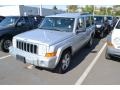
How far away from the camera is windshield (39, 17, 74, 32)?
6.63m

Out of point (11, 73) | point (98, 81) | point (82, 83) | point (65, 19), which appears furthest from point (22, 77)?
point (65, 19)

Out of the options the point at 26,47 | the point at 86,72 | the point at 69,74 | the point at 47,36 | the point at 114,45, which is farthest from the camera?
the point at 114,45

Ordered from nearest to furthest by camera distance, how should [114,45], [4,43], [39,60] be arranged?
[39,60] < [114,45] < [4,43]

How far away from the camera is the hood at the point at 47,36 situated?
5465 millimetres

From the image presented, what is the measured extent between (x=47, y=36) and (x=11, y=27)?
3306 mm

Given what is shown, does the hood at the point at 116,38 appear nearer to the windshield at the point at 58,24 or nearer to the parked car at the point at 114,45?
the parked car at the point at 114,45

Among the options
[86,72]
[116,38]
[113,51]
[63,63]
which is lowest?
[86,72]

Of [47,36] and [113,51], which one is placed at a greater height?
[47,36]

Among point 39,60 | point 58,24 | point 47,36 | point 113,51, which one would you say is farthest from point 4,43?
point 113,51

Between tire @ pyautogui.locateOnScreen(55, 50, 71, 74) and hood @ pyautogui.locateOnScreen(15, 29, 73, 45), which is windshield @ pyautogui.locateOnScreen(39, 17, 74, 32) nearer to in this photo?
hood @ pyautogui.locateOnScreen(15, 29, 73, 45)

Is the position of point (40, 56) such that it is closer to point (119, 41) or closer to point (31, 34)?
point (31, 34)

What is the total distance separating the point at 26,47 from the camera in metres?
5.65

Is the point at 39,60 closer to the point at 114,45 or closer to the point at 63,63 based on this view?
the point at 63,63

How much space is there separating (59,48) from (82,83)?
3.87ft
